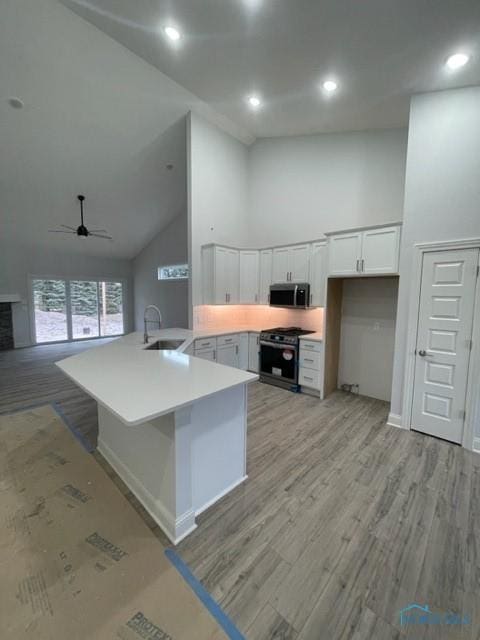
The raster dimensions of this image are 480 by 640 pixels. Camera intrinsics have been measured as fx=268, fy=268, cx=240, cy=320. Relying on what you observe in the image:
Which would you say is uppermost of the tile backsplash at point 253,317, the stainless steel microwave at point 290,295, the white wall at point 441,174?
the white wall at point 441,174

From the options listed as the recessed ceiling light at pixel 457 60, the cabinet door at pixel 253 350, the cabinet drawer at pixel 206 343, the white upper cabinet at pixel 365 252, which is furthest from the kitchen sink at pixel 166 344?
the recessed ceiling light at pixel 457 60

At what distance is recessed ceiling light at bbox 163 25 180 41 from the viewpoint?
274cm

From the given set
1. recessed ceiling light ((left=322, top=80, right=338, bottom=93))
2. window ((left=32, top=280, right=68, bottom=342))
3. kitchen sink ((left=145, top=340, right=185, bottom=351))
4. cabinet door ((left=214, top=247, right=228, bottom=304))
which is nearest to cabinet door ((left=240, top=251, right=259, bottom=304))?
cabinet door ((left=214, top=247, right=228, bottom=304))

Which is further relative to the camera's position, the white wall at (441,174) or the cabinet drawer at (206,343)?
the cabinet drawer at (206,343)

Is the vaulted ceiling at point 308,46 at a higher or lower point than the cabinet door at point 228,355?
higher

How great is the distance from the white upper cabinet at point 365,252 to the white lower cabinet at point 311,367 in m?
1.10

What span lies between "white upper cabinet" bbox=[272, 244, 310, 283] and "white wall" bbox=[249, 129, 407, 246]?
50 centimetres

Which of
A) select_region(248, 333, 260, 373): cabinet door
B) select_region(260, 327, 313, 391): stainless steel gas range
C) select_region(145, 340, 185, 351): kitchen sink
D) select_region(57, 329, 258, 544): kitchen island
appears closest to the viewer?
select_region(57, 329, 258, 544): kitchen island

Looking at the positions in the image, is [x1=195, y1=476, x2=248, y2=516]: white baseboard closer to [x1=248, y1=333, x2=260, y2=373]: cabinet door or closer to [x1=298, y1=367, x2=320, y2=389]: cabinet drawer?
[x1=298, y1=367, x2=320, y2=389]: cabinet drawer

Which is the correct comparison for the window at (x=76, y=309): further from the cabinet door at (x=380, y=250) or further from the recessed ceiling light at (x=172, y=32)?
the cabinet door at (x=380, y=250)

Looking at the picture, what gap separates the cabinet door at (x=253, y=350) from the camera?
4836mm

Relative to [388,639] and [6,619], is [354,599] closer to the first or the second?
[388,639]

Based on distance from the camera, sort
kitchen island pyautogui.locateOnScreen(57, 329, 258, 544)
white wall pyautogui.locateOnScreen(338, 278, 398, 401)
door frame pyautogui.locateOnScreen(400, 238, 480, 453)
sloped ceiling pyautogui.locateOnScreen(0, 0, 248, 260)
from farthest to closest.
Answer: white wall pyautogui.locateOnScreen(338, 278, 398, 401), sloped ceiling pyautogui.locateOnScreen(0, 0, 248, 260), door frame pyautogui.locateOnScreen(400, 238, 480, 453), kitchen island pyautogui.locateOnScreen(57, 329, 258, 544)

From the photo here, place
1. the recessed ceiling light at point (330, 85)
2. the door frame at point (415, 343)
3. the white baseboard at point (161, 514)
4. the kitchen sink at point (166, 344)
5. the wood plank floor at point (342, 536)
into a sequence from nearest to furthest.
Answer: the wood plank floor at point (342, 536) → the white baseboard at point (161, 514) → the door frame at point (415, 343) → the recessed ceiling light at point (330, 85) → the kitchen sink at point (166, 344)
